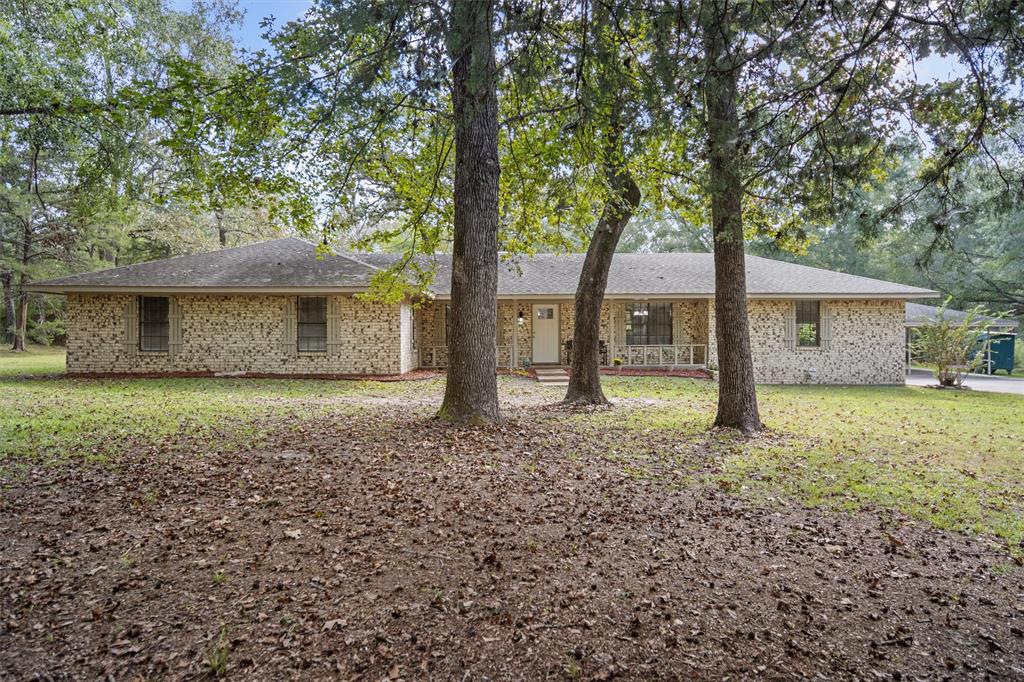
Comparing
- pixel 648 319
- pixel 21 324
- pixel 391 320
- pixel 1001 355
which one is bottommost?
pixel 1001 355

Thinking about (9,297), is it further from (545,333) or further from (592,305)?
(592,305)

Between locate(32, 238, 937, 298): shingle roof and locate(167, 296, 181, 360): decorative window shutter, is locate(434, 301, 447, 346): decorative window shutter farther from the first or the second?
locate(167, 296, 181, 360): decorative window shutter

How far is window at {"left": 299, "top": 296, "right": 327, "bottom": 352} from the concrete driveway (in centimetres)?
1727

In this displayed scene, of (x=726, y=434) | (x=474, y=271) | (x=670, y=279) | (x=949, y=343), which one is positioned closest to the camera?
(x=474, y=271)

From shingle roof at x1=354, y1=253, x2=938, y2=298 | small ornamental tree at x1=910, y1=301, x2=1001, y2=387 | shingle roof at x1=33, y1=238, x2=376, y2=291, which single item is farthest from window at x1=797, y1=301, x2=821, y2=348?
shingle roof at x1=33, y1=238, x2=376, y2=291

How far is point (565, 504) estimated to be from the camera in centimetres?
459

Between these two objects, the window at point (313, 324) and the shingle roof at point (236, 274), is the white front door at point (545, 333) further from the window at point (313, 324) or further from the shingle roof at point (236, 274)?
the window at point (313, 324)

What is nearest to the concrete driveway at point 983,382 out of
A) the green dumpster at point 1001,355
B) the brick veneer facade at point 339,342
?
the green dumpster at point 1001,355

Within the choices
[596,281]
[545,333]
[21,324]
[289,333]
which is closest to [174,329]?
[289,333]

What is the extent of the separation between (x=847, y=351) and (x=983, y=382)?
526 cm

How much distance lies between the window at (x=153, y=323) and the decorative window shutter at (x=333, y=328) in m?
4.48

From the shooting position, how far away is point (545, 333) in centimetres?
1766

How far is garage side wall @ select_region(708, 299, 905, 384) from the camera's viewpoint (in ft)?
51.8

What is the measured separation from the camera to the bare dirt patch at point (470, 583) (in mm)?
2607
